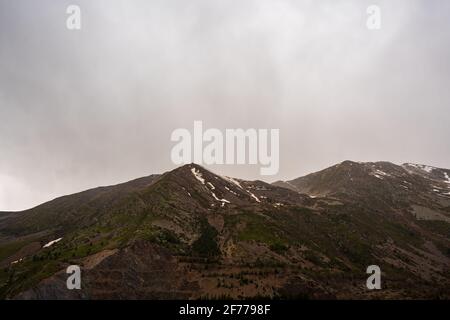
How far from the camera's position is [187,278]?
497 ft

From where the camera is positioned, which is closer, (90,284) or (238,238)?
(90,284)

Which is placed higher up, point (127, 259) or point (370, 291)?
point (127, 259)

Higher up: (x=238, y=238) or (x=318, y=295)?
(x=238, y=238)

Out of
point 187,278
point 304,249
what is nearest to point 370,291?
point 304,249

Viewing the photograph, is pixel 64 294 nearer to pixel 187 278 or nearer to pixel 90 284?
pixel 90 284

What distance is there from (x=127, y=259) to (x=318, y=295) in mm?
76772

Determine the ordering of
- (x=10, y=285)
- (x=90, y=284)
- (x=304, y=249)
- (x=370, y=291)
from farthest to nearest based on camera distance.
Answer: (x=304, y=249) → (x=370, y=291) → (x=10, y=285) → (x=90, y=284)

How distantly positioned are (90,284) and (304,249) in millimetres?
109490
